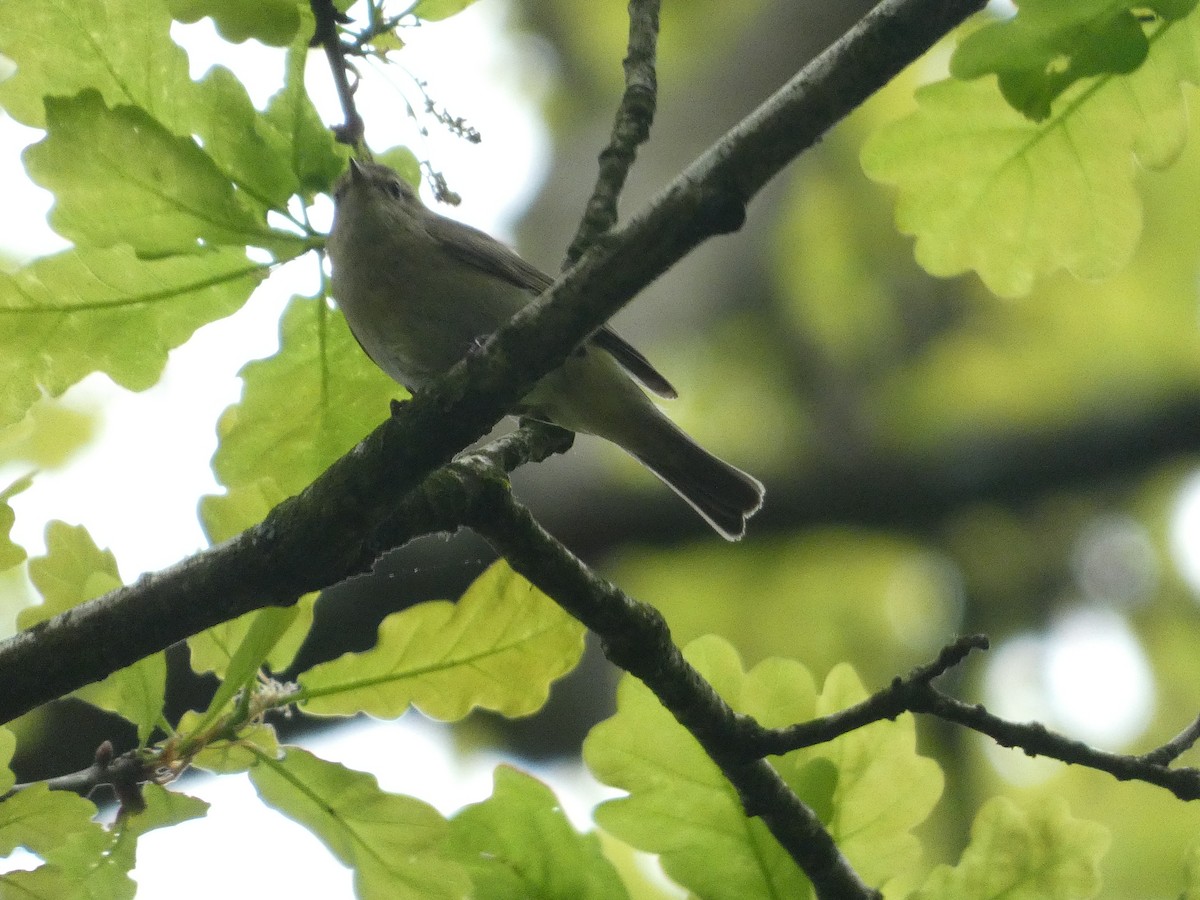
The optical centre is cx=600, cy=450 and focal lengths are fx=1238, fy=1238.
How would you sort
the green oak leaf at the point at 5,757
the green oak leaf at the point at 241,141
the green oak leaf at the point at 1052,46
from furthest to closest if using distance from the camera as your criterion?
the green oak leaf at the point at 241,141, the green oak leaf at the point at 5,757, the green oak leaf at the point at 1052,46

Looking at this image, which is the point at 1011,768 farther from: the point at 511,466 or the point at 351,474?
the point at 351,474

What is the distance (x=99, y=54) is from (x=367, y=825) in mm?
1308

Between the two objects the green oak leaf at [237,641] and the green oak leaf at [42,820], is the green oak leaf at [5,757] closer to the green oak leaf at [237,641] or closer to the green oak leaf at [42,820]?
the green oak leaf at [42,820]

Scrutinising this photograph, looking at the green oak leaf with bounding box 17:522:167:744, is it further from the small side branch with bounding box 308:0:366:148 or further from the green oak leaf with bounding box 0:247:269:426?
the small side branch with bounding box 308:0:366:148

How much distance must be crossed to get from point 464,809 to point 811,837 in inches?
22.1

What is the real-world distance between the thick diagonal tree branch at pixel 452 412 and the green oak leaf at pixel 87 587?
7 centimetres

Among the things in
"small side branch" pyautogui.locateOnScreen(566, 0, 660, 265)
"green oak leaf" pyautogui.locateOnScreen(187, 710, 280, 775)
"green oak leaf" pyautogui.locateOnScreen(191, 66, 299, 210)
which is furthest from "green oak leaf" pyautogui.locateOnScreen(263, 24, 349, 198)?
"green oak leaf" pyautogui.locateOnScreen(187, 710, 280, 775)

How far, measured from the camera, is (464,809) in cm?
200

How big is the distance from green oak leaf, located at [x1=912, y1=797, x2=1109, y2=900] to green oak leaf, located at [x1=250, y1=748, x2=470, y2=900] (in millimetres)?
749

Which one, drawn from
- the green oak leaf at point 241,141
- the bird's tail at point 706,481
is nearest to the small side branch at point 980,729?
the green oak leaf at point 241,141

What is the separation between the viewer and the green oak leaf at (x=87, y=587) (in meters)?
2.07

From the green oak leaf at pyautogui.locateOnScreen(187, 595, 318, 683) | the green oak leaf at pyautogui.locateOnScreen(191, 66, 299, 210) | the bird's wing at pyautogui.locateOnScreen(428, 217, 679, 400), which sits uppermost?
the bird's wing at pyautogui.locateOnScreen(428, 217, 679, 400)

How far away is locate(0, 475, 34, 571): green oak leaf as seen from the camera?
2.01 meters

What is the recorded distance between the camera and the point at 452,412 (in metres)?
1.90
